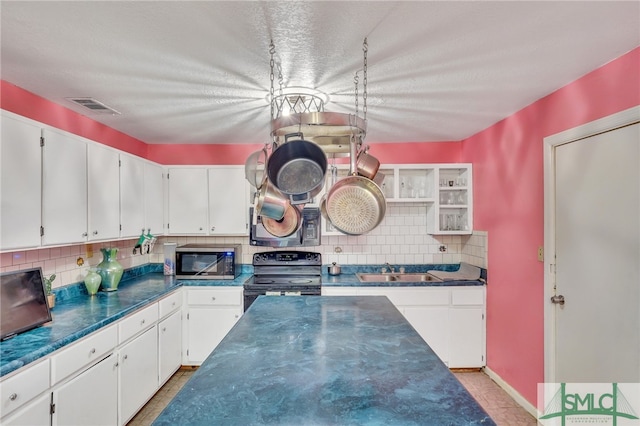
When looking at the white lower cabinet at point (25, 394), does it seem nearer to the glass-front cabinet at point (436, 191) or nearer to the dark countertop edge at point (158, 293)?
the dark countertop edge at point (158, 293)

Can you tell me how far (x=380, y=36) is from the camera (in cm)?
152

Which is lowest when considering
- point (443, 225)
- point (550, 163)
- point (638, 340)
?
→ point (638, 340)

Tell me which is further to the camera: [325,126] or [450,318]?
[450,318]

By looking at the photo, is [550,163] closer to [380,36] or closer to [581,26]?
[581,26]

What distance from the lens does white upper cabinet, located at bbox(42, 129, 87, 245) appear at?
1.96m

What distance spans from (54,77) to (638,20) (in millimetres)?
3112

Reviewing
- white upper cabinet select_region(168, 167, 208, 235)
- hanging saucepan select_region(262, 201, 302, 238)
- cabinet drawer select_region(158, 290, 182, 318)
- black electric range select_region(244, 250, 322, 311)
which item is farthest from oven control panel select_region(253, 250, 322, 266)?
hanging saucepan select_region(262, 201, 302, 238)

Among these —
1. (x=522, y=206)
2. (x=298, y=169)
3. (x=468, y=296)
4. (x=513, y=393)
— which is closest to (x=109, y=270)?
(x=298, y=169)

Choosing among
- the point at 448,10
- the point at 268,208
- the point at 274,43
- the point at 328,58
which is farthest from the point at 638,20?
the point at 268,208

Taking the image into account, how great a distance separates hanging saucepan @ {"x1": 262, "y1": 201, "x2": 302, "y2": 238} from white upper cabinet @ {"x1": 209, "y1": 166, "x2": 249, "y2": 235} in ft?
5.69

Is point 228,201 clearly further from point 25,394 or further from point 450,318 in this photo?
point 450,318

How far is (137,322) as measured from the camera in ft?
7.72

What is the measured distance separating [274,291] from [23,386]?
73.0 inches

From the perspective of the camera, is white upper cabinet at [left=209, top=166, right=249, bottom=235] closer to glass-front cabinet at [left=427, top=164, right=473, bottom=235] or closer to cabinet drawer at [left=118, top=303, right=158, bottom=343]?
cabinet drawer at [left=118, top=303, right=158, bottom=343]
